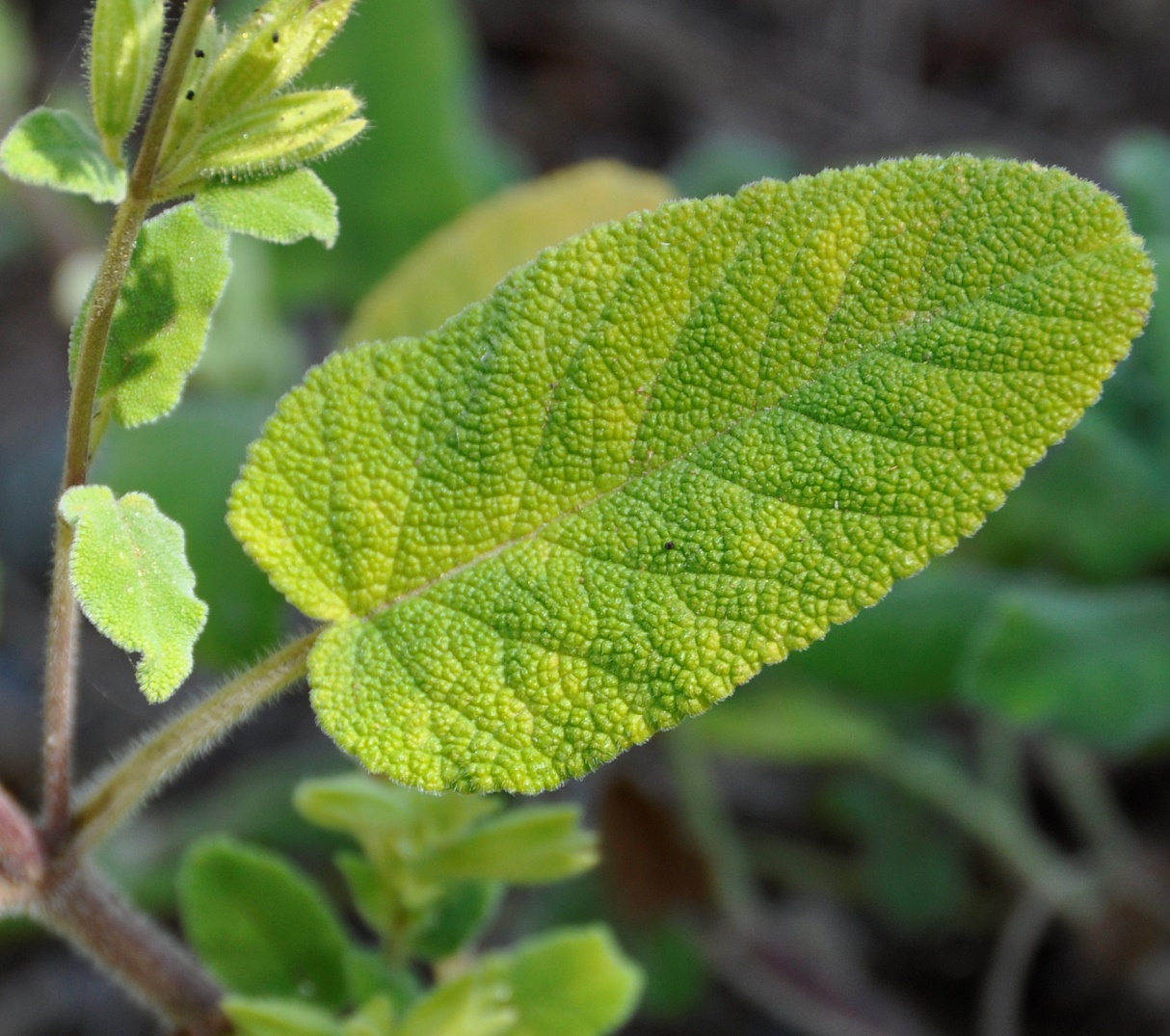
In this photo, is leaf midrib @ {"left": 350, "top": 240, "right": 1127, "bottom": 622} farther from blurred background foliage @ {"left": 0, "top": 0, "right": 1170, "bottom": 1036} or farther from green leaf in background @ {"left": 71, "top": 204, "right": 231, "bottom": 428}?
blurred background foliage @ {"left": 0, "top": 0, "right": 1170, "bottom": 1036}

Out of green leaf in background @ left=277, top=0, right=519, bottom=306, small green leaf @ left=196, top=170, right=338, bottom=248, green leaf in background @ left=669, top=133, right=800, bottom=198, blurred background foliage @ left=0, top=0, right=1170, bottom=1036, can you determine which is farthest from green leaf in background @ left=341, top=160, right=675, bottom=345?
small green leaf @ left=196, top=170, right=338, bottom=248

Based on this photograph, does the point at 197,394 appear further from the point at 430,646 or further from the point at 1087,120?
the point at 1087,120

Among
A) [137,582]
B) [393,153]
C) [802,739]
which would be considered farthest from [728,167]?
[137,582]

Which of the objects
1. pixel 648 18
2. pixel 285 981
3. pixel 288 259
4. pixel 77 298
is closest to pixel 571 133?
pixel 648 18

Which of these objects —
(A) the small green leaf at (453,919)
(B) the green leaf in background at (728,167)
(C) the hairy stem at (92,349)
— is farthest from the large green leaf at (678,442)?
(B) the green leaf in background at (728,167)

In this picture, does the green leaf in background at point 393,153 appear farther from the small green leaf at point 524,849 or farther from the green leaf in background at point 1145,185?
the small green leaf at point 524,849

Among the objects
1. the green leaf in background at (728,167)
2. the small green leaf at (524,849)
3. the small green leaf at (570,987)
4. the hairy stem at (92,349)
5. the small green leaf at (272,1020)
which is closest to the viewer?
the hairy stem at (92,349)
